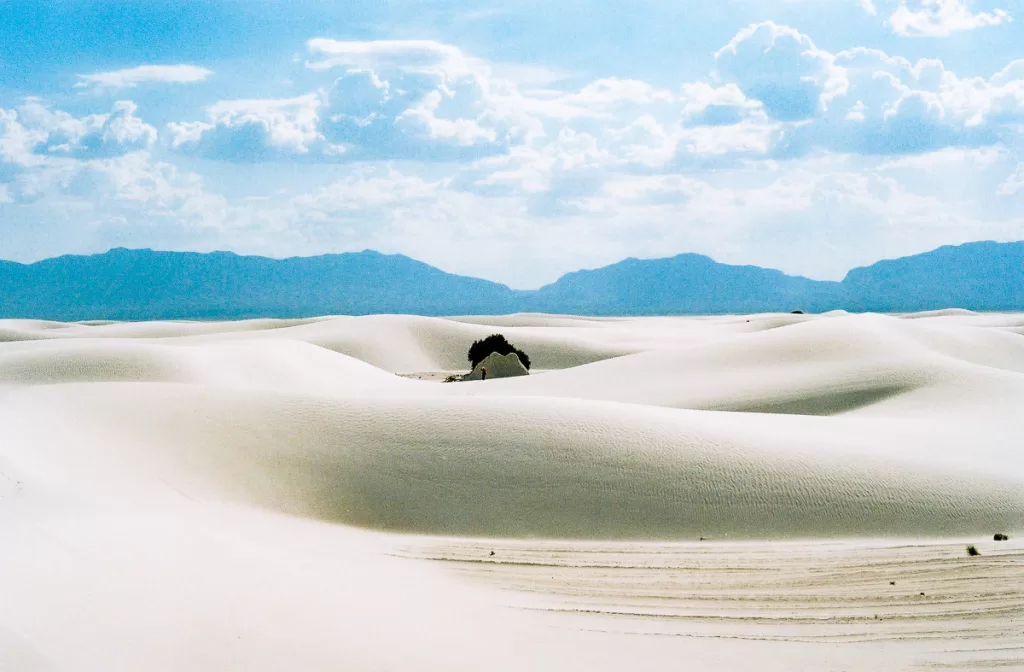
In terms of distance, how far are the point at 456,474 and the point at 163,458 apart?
5.81 m

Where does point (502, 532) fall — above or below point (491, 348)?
below

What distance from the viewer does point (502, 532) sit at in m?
16.8

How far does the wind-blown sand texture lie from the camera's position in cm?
895

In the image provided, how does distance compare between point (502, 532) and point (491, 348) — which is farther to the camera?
point (491, 348)

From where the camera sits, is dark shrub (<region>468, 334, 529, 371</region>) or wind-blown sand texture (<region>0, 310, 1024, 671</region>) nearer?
wind-blown sand texture (<region>0, 310, 1024, 671</region>)

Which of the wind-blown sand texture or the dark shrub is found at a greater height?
the dark shrub

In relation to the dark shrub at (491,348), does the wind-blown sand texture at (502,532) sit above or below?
below

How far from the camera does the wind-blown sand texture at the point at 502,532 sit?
8.95m

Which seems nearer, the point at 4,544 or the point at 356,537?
the point at 4,544

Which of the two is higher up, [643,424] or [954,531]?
[643,424]

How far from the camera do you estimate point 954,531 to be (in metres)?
16.3

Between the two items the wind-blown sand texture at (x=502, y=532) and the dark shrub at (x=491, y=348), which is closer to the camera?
the wind-blown sand texture at (x=502, y=532)

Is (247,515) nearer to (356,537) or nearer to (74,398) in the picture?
(356,537)

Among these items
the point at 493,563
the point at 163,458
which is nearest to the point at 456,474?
the point at 493,563
